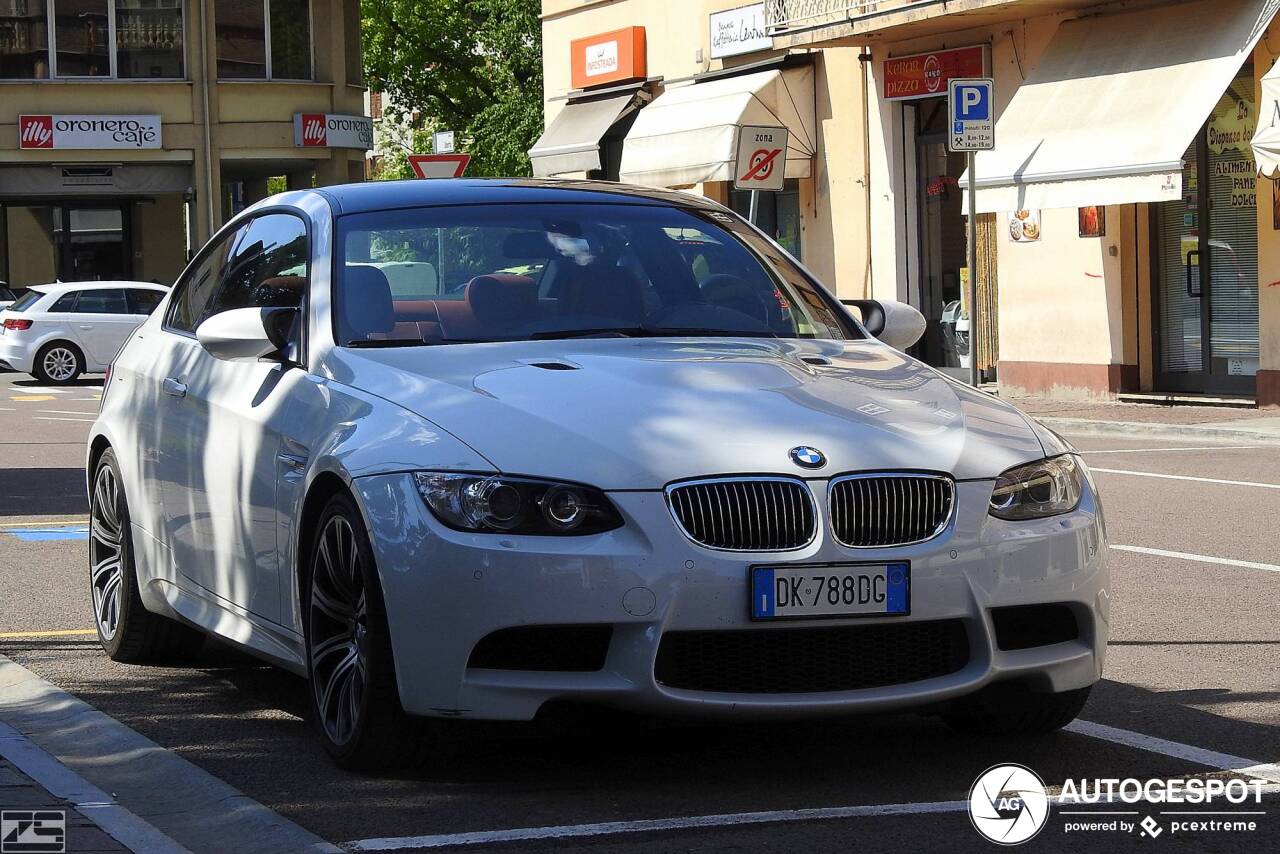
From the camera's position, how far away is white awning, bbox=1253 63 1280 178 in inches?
721

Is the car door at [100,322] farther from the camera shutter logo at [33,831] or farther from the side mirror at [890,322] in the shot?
the camera shutter logo at [33,831]

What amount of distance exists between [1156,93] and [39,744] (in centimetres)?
1665

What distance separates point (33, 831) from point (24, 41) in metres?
41.2

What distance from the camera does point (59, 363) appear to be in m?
29.6

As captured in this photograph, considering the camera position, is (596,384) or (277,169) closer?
(596,384)

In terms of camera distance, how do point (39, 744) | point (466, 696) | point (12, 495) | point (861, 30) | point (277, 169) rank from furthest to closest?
point (277, 169)
point (861, 30)
point (12, 495)
point (39, 744)
point (466, 696)

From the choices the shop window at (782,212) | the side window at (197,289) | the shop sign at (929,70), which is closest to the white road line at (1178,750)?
the side window at (197,289)

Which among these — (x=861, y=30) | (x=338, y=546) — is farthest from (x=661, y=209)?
(x=861, y=30)

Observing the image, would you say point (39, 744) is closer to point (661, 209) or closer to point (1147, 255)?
point (661, 209)

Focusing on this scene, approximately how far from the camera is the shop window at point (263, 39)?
44.4 metres

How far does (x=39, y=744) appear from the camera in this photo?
18.9 feet

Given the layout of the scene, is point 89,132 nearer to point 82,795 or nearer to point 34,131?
point 34,131

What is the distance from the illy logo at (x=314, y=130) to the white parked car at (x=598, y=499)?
38.6 meters

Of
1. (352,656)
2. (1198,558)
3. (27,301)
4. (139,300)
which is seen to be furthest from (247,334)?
(27,301)
